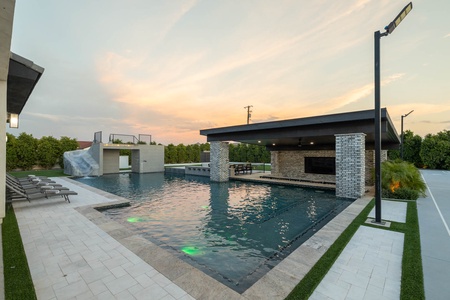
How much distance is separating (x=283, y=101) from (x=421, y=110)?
1572cm

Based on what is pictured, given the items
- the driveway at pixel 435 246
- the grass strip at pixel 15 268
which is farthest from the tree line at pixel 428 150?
the grass strip at pixel 15 268

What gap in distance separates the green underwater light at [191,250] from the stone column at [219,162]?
40.6 ft

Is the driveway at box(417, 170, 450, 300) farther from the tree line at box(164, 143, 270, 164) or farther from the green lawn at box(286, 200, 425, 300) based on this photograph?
the tree line at box(164, 143, 270, 164)

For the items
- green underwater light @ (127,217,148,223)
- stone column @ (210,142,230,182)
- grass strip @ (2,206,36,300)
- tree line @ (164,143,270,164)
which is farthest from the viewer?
tree line @ (164,143,270,164)

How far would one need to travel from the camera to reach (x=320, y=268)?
3729 millimetres

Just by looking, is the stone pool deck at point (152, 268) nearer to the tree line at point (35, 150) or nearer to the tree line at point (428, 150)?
the tree line at point (35, 150)

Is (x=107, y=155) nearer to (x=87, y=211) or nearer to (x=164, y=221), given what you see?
(x=87, y=211)

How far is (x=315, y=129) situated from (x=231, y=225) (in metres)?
8.13

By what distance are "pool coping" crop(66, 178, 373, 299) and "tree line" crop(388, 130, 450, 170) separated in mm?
33712

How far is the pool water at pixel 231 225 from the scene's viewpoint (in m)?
4.37

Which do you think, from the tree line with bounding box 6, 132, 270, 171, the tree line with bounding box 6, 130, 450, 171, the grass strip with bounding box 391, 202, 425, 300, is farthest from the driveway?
the tree line with bounding box 6, 132, 270, 171

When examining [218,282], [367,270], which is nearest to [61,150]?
[218,282]

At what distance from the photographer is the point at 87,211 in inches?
303

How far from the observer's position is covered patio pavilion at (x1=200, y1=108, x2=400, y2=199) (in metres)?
10.4
